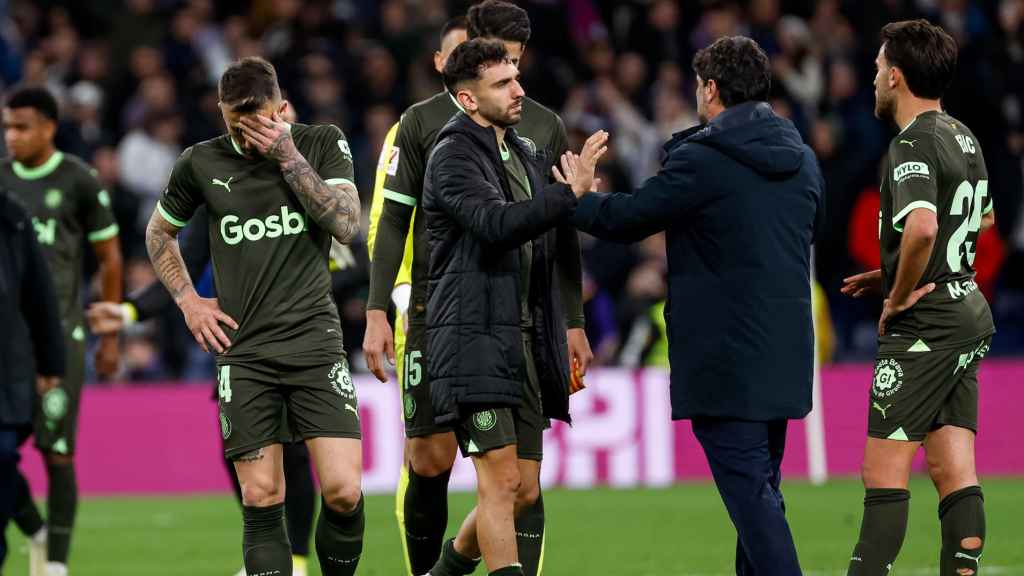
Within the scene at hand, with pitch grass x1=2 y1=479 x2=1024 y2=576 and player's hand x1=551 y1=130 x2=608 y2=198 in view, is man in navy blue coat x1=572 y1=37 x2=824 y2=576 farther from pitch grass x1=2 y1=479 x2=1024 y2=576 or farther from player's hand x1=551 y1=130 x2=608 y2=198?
pitch grass x1=2 y1=479 x2=1024 y2=576

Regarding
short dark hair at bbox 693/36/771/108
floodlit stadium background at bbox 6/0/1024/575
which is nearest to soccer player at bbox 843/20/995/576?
short dark hair at bbox 693/36/771/108

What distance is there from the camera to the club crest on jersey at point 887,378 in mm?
7043

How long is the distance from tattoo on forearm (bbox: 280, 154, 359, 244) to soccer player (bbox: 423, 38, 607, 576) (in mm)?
445

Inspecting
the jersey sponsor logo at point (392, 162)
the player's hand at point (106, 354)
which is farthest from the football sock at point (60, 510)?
the jersey sponsor logo at point (392, 162)

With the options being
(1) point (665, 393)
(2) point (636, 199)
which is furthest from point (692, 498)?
(2) point (636, 199)

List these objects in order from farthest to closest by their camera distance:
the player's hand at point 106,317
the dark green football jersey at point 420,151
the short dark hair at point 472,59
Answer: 1. the player's hand at point 106,317
2. the dark green football jersey at point 420,151
3. the short dark hair at point 472,59

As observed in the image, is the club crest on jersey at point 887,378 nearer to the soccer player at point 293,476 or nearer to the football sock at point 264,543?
the football sock at point 264,543

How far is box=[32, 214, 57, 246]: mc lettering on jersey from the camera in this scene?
9.50m

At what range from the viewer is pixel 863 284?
Answer: 24.7 feet

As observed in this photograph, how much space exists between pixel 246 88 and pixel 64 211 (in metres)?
2.96

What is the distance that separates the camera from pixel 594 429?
593 inches

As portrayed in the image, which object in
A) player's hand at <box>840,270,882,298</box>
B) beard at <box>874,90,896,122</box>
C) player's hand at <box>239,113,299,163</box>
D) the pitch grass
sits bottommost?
the pitch grass

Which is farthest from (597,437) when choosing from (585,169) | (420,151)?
(585,169)

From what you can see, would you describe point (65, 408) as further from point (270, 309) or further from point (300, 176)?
point (300, 176)
